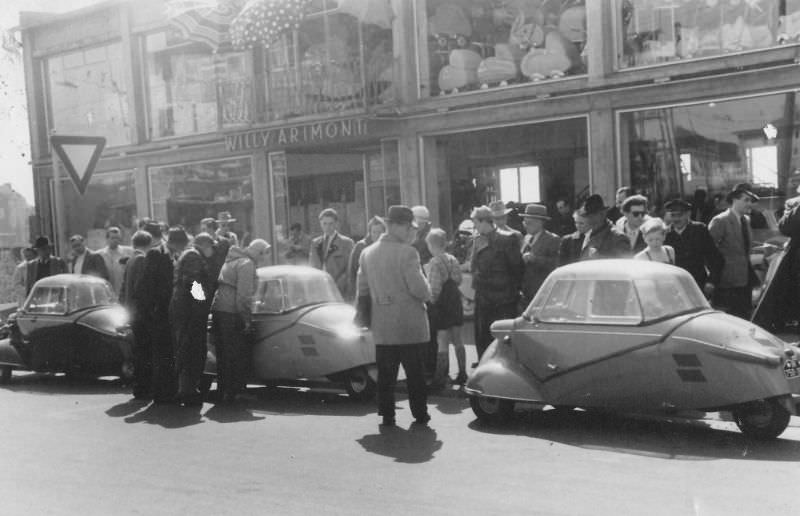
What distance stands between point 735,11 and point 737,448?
27.9 ft

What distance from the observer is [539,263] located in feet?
35.2

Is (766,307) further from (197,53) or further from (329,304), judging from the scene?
(197,53)

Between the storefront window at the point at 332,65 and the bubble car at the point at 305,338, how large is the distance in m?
7.30

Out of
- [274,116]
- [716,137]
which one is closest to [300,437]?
[716,137]

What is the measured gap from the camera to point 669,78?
577 inches

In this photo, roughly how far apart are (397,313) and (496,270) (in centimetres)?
206

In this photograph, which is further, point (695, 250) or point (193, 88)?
point (193, 88)

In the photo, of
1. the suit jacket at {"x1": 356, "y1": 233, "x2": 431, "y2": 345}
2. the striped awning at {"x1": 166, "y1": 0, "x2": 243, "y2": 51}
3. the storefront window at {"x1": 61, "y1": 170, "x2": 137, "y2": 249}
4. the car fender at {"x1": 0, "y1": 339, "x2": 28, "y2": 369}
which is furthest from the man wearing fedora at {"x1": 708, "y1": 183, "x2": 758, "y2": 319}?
the storefront window at {"x1": 61, "y1": 170, "x2": 137, "y2": 249}

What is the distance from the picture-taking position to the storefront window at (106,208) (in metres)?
23.5

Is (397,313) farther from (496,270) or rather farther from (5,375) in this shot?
(5,375)

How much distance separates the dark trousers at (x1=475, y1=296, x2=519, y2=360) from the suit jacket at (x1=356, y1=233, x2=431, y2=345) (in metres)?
1.83

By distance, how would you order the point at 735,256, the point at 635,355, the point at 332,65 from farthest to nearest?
the point at 332,65, the point at 735,256, the point at 635,355

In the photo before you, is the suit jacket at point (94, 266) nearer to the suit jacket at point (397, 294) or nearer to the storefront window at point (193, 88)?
the storefront window at point (193, 88)

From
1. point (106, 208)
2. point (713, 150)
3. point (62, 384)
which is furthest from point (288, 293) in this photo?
point (106, 208)
